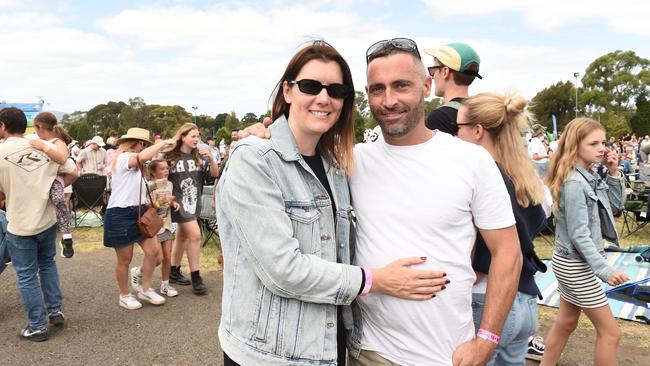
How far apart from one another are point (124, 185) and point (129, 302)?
4.37ft

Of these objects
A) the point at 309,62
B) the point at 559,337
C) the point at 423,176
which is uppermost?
the point at 309,62

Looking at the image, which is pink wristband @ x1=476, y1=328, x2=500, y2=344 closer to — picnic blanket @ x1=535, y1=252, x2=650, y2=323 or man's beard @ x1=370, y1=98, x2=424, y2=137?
man's beard @ x1=370, y1=98, x2=424, y2=137

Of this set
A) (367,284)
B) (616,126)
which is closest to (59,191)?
(367,284)

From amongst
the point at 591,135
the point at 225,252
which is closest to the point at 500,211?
the point at 225,252

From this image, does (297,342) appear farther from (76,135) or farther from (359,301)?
(76,135)

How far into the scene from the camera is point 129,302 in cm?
496

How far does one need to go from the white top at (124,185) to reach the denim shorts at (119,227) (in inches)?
2.6

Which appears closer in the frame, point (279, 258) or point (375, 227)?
point (279, 258)

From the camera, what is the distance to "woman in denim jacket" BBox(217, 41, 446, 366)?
1476mm

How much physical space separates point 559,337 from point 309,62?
9.56 feet

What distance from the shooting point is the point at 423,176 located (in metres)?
1.70

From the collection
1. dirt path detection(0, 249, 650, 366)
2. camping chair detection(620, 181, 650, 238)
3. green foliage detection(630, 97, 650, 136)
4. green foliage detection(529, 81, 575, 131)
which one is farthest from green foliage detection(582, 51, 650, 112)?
dirt path detection(0, 249, 650, 366)

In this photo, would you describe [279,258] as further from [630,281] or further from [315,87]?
[630,281]

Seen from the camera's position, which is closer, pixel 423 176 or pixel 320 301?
pixel 320 301
